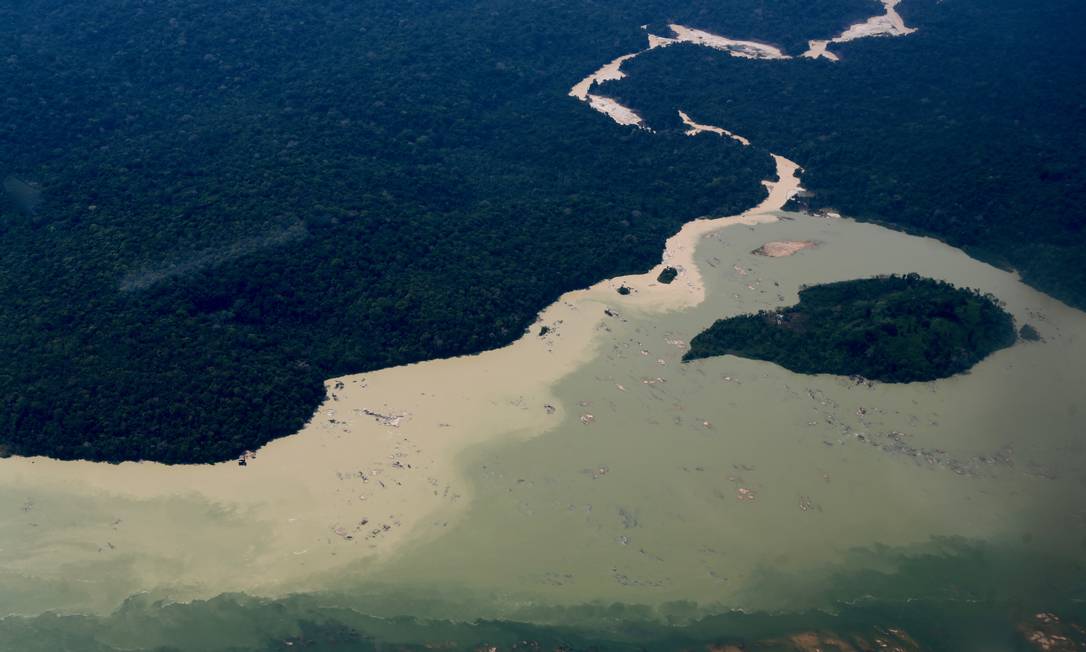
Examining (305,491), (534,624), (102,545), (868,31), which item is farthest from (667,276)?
(868,31)

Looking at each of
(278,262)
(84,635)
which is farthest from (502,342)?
(84,635)

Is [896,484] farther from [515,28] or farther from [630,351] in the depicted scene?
[515,28]

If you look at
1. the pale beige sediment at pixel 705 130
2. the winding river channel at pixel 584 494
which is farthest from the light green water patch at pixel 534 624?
the pale beige sediment at pixel 705 130

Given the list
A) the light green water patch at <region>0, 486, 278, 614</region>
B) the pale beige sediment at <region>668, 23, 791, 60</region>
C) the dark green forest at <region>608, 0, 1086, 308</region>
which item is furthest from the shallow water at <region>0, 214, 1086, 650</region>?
the pale beige sediment at <region>668, 23, 791, 60</region>

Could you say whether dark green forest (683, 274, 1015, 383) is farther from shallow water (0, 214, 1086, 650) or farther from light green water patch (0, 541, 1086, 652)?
light green water patch (0, 541, 1086, 652)

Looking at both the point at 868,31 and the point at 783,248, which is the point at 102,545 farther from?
the point at 868,31

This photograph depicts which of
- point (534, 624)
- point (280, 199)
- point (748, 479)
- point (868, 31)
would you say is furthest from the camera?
point (868, 31)
